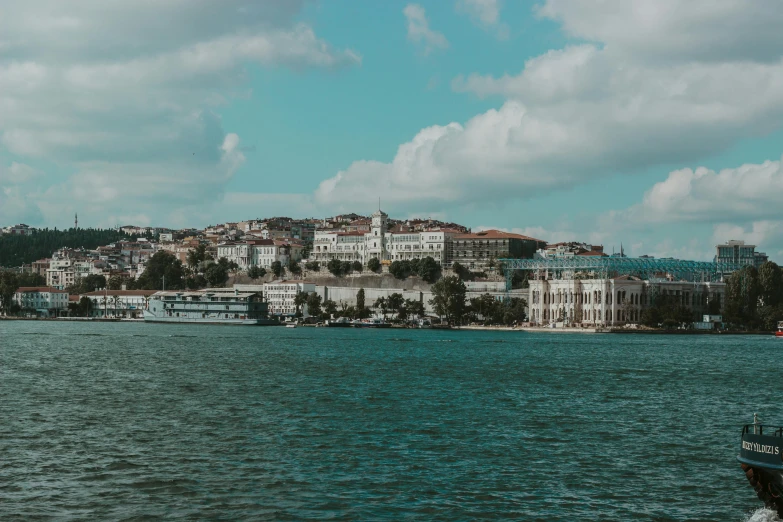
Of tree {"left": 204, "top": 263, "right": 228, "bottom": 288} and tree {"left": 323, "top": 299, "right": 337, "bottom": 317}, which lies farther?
tree {"left": 204, "top": 263, "right": 228, "bottom": 288}

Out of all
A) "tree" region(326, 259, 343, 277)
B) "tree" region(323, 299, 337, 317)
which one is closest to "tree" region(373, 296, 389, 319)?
"tree" region(323, 299, 337, 317)

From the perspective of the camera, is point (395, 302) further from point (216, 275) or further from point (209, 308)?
point (216, 275)

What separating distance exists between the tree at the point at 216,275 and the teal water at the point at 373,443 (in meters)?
108

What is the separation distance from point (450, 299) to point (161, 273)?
6114 centimetres

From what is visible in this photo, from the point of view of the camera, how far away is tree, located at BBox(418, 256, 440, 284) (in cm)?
12912

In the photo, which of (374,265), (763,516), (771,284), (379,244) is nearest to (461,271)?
(374,265)

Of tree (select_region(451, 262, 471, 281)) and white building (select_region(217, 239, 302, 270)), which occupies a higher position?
white building (select_region(217, 239, 302, 270))

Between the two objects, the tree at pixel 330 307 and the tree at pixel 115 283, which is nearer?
the tree at pixel 330 307

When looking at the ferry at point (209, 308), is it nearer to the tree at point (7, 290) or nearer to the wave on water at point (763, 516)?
the tree at point (7, 290)

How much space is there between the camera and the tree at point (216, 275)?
14912 centimetres

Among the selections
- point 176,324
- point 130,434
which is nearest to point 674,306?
point 176,324

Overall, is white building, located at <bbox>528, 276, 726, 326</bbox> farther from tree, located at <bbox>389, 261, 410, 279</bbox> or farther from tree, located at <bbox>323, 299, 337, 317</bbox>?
tree, located at <bbox>323, 299, 337, 317</bbox>

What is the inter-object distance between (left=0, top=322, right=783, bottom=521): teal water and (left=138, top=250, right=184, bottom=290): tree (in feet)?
370

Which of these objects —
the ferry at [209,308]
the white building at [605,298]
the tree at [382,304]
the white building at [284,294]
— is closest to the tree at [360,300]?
the tree at [382,304]
